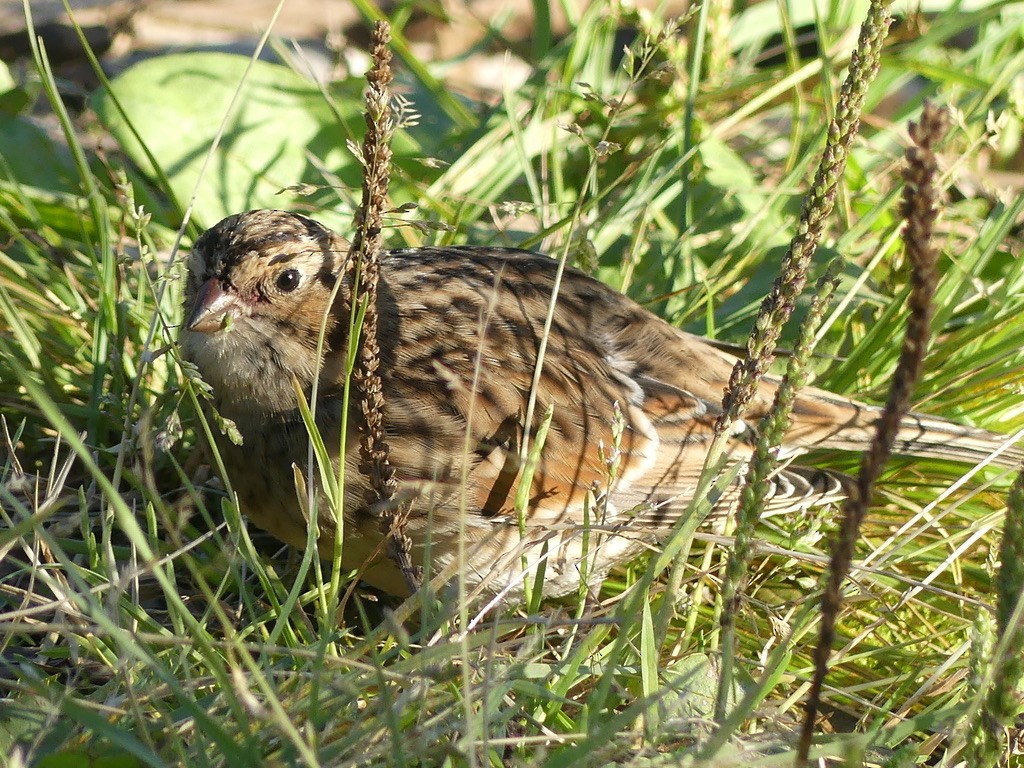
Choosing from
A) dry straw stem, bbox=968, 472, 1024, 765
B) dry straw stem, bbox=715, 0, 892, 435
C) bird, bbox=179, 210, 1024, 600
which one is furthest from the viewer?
bird, bbox=179, 210, 1024, 600

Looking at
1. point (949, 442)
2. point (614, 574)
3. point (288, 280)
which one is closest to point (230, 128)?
point (288, 280)

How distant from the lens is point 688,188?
3.46 metres

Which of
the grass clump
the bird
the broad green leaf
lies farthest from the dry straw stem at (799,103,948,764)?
the broad green leaf

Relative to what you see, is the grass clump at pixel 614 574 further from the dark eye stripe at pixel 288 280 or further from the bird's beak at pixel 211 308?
the dark eye stripe at pixel 288 280

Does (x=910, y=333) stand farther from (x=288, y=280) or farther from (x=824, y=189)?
(x=288, y=280)

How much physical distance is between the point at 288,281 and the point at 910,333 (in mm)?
1504

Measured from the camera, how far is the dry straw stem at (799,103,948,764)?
54.6 inches

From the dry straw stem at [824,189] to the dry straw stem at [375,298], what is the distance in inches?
24.8

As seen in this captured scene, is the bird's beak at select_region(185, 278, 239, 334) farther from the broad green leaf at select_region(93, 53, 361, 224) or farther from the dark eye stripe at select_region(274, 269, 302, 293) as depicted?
the broad green leaf at select_region(93, 53, 361, 224)

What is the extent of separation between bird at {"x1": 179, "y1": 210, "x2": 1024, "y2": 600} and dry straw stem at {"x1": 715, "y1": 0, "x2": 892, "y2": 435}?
49cm

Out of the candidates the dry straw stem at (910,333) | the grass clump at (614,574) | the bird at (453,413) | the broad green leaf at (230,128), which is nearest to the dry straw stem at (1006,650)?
the grass clump at (614,574)

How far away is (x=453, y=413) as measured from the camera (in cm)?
262

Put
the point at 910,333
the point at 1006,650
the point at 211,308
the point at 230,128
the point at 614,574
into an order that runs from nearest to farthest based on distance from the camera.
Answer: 1. the point at 910,333
2. the point at 1006,650
3. the point at 211,308
4. the point at 614,574
5. the point at 230,128

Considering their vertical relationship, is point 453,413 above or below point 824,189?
below
